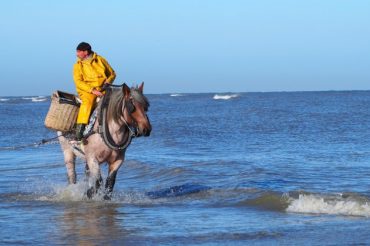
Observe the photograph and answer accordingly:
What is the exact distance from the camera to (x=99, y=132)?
37.1 feet

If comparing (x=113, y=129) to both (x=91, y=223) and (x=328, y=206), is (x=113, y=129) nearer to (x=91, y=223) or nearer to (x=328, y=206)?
(x=91, y=223)

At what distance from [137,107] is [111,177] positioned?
135cm

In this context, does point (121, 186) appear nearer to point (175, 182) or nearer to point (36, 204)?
point (175, 182)

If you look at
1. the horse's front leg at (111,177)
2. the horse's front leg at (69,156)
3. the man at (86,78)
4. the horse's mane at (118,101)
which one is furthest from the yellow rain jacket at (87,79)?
the horse's front leg at (69,156)

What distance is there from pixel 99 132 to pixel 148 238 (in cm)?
280

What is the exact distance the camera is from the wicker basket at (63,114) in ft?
38.9

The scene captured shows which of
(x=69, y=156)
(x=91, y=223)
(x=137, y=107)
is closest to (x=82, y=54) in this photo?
(x=137, y=107)

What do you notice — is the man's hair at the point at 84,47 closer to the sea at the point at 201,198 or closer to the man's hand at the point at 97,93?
the man's hand at the point at 97,93

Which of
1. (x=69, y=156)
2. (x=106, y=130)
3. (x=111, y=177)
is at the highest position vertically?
(x=106, y=130)

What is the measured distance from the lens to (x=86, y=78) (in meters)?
11.6

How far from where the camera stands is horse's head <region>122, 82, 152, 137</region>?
10.8 metres

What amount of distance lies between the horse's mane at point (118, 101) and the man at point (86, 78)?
0.34 meters

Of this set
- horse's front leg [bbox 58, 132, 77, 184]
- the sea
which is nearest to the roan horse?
the sea

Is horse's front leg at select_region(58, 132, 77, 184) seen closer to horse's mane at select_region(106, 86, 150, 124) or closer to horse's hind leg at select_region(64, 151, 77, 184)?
horse's hind leg at select_region(64, 151, 77, 184)
